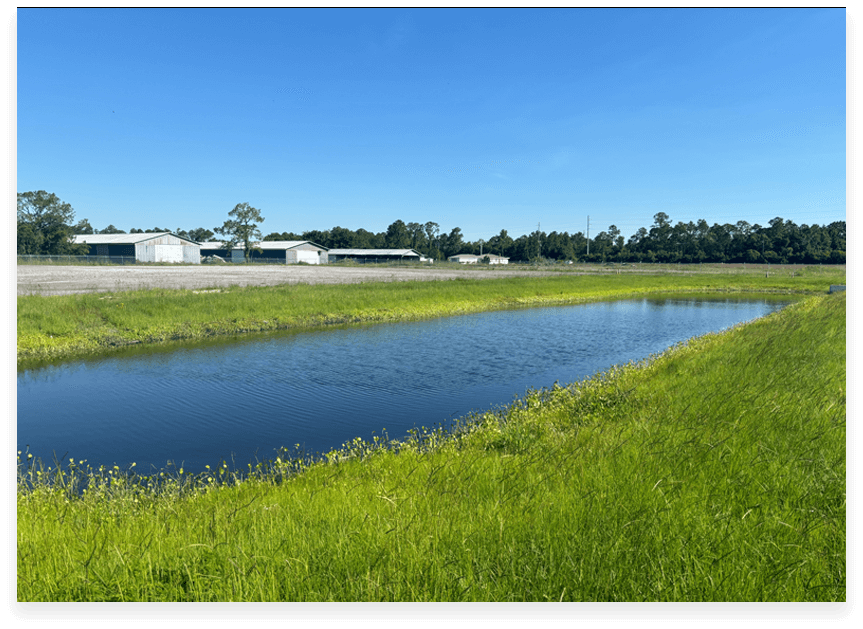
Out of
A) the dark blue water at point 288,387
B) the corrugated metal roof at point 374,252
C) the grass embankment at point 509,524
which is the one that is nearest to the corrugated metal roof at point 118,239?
the corrugated metal roof at point 374,252

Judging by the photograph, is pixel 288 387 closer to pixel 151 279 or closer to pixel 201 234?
pixel 151 279

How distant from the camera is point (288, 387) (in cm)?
1512

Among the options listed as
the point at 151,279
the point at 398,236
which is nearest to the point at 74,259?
the point at 151,279

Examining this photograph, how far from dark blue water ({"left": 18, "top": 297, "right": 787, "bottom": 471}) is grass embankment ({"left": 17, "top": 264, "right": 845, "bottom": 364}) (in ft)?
8.89

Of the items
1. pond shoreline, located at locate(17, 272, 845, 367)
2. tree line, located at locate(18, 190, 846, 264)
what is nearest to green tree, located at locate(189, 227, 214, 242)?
tree line, located at locate(18, 190, 846, 264)

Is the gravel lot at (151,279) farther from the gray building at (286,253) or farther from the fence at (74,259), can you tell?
the gray building at (286,253)

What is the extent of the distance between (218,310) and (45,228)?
102 m

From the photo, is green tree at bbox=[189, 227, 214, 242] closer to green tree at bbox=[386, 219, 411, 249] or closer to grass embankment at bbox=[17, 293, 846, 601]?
green tree at bbox=[386, 219, 411, 249]

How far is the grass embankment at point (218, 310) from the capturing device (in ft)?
68.9
